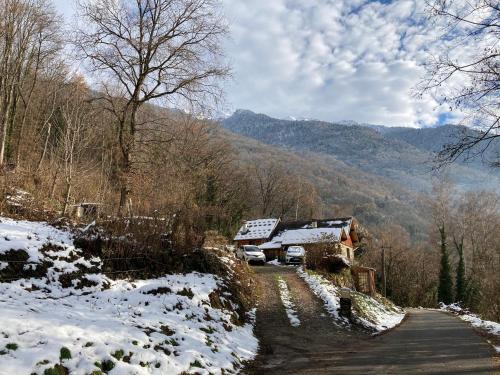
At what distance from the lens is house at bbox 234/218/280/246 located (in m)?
48.8

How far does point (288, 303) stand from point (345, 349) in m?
5.88

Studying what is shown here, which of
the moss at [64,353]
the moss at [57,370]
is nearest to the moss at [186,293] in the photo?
the moss at [64,353]

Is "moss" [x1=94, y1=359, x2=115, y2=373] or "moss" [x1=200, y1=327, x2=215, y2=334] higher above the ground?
"moss" [x1=94, y1=359, x2=115, y2=373]

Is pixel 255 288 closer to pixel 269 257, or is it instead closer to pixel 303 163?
pixel 269 257

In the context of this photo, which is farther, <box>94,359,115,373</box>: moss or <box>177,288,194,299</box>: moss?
Result: <box>177,288,194,299</box>: moss

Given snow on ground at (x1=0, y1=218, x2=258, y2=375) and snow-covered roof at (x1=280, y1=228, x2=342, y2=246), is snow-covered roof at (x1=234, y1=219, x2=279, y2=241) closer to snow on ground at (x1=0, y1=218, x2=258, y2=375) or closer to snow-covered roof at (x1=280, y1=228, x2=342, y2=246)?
snow-covered roof at (x1=280, y1=228, x2=342, y2=246)

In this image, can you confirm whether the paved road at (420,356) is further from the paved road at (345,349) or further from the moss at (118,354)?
the moss at (118,354)

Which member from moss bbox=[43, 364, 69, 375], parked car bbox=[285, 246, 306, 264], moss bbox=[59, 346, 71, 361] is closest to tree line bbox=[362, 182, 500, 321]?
parked car bbox=[285, 246, 306, 264]

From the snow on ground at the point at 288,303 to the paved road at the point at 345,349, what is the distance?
247 millimetres

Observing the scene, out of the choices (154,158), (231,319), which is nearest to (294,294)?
(231,319)

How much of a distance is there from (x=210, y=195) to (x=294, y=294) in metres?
25.4

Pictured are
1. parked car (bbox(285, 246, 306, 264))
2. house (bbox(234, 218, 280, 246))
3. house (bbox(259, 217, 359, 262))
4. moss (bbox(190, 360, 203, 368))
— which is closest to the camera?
moss (bbox(190, 360, 203, 368))

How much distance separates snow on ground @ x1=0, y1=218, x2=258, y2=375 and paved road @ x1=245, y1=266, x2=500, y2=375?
39.1 inches

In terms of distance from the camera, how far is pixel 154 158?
2045 centimetres
